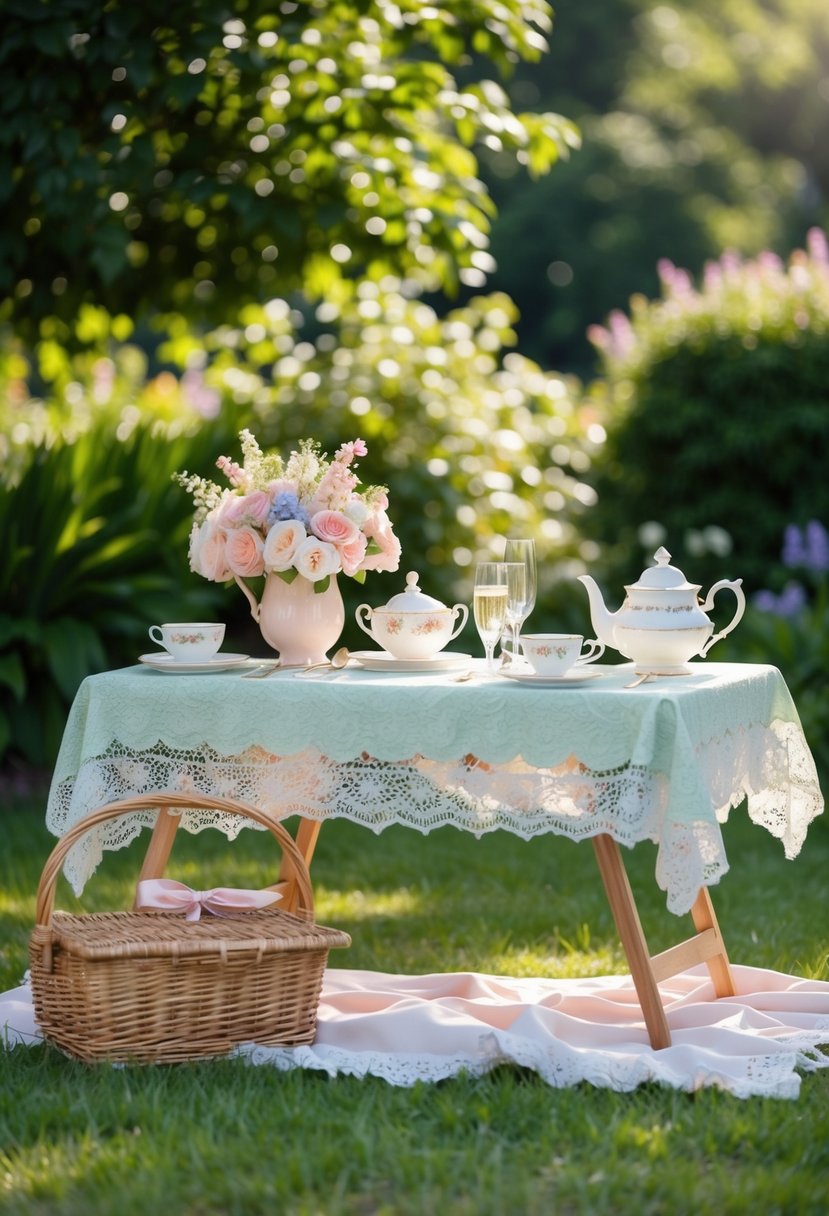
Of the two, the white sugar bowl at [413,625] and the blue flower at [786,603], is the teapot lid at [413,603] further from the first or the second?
the blue flower at [786,603]

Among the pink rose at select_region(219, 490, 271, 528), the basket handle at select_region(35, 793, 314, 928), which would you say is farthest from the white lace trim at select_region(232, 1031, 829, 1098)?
the pink rose at select_region(219, 490, 271, 528)

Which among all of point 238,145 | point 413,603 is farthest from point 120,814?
point 238,145

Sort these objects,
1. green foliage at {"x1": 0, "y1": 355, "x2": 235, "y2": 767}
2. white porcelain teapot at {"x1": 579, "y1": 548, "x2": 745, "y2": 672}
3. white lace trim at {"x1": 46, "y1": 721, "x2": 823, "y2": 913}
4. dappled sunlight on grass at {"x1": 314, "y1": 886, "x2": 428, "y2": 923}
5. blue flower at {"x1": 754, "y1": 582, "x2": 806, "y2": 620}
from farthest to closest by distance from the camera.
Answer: blue flower at {"x1": 754, "y1": 582, "x2": 806, "y2": 620}
green foliage at {"x1": 0, "y1": 355, "x2": 235, "y2": 767}
dappled sunlight on grass at {"x1": 314, "y1": 886, "x2": 428, "y2": 923}
white porcelain teapot at {"x1": 579, "y1": 548, "x2": 745, "y2": 672}
white lace trim at {"x1": 46, "y1": 721, "x2": 823, "y2": 913}

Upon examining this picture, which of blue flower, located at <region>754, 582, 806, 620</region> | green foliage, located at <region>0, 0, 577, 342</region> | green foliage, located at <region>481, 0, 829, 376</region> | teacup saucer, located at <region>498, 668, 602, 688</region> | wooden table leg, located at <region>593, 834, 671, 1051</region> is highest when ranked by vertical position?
green foliage, located at <region>481, 0, 829, 376</region>

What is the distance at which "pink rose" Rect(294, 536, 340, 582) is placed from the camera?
3.57m

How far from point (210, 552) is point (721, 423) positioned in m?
4.53

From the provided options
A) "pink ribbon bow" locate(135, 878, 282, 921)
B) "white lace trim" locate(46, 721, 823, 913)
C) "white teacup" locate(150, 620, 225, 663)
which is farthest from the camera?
"white teacup" locate(150, 620, 225, 663)

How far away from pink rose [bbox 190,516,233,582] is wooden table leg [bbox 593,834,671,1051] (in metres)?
1.10

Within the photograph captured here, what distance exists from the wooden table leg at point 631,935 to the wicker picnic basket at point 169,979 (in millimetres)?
594

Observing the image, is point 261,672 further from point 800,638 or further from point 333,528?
point 800,638

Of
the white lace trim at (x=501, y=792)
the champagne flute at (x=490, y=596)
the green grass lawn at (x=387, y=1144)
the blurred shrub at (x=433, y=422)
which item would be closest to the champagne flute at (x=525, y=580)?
the champagne flute at (x=490, y=596)

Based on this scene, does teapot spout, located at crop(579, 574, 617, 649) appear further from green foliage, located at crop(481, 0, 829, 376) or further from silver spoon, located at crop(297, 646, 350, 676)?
green foliage, located at crop(481, 0, 829, 376)

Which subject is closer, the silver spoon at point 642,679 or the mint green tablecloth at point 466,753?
the mint green tablecloth at point 466,753

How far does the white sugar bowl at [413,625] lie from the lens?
11.8 feet
